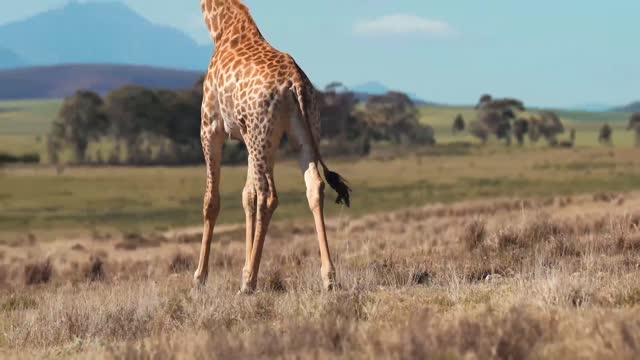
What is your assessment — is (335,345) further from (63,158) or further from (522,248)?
(63,158)

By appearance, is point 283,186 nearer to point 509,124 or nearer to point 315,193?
point 315,193

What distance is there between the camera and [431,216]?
105ft

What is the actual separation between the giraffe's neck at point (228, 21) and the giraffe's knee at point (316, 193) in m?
2.25

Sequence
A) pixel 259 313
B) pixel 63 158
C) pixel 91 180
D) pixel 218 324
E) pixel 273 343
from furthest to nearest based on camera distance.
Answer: pixel 63 158 → pixel 91 180 → pixel 259 313 → pixel 218 324 → pixel 273 343

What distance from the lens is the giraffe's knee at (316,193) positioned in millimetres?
10164

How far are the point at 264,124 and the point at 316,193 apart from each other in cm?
85

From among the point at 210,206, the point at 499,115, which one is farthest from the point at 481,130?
the point at 210,206

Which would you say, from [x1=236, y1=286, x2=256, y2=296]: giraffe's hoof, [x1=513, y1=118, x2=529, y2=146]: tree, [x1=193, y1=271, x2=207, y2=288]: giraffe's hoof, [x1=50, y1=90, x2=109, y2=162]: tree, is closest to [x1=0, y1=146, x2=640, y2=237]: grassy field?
[x1=50, y1=90, x2=109, y2=162]: tree

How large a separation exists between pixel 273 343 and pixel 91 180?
6459cm

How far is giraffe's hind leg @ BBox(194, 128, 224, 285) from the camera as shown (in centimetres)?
1146

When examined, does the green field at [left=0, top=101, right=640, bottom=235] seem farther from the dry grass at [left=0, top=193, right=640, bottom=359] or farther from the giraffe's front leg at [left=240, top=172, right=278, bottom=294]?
the giraffe's front leg at [left=240, top=172, right=278, bottom=294]

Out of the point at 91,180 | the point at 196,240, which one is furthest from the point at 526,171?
the point at 196,240

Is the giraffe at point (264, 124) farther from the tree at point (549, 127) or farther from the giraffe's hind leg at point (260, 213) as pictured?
the tree at point (549, 127)

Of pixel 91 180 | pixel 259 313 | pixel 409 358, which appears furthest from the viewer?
pixel 91 180
